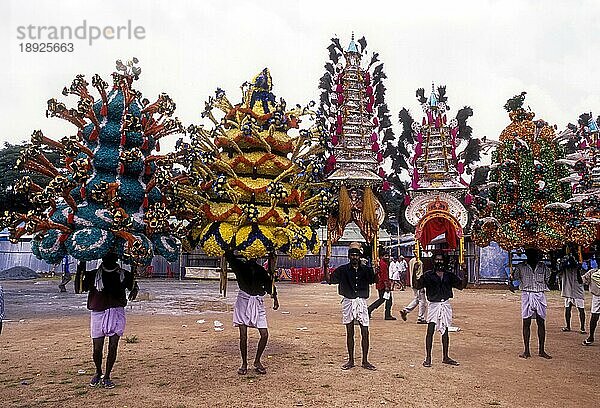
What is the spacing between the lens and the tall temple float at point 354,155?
9195 millimetres

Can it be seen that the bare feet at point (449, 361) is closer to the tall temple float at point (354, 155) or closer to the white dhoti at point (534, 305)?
the white dhoti at point (534, 305)


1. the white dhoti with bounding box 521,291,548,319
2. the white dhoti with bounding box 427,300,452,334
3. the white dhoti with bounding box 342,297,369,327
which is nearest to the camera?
the white dhoti with bounding box 342,297,369,327

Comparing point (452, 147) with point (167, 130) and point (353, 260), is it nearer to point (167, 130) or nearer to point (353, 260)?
point (353, 260)

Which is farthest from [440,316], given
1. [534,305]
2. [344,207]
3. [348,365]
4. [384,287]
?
[384,287]

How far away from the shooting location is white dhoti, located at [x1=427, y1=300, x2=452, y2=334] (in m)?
8.30

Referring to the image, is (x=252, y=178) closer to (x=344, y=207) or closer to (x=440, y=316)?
(x=344, y=207)

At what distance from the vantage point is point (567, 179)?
32.0 feet

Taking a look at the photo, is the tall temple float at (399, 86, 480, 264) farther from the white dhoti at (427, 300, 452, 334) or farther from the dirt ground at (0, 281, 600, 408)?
the white dhoti at (427, 300, 452, 334)

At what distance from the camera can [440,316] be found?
830 centimetres

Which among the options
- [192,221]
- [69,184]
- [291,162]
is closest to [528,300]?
[291,162]

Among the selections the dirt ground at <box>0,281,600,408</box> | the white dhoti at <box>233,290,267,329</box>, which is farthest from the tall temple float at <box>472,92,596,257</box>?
the white dhoti at <box>233,290,267,329</box>

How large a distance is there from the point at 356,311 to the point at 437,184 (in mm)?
10719

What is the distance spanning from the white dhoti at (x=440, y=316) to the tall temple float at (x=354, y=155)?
1.78 metres

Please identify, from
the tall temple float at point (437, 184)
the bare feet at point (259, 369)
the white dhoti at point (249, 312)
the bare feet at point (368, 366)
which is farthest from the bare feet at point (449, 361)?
the tall temple float at point (437, 184)
